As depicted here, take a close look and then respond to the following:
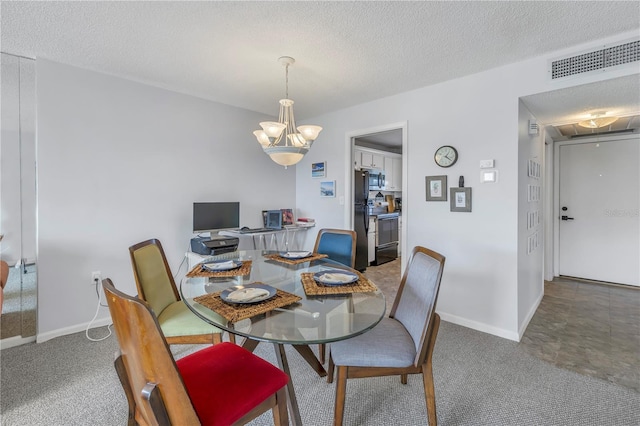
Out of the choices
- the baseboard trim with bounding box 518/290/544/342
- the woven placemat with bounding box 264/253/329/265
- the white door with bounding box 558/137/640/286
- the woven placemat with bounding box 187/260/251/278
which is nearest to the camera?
the woven placemat with bounding box 187/260/251/278

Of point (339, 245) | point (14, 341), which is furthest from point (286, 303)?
point (14, 341)

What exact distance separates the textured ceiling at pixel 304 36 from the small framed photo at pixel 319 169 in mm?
1338

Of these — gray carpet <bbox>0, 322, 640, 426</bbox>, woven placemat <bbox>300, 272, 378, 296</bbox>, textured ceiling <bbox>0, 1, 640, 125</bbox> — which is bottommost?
gray carpet <bbox>0, 322, 640, 426</bbox>

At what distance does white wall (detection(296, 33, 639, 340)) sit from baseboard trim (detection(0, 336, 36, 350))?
361 cm

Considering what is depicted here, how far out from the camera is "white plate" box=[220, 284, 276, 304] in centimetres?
140

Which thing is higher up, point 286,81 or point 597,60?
point 286,81

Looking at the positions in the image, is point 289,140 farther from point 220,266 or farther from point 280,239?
point 280,239

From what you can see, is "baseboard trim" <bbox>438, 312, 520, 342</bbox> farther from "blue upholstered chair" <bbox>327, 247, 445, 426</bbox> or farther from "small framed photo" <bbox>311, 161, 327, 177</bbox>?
"small framed photo" <bbox>311, 161, 327, 177</bbox>

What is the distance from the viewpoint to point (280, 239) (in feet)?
13.6

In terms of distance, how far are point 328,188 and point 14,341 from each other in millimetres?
3427

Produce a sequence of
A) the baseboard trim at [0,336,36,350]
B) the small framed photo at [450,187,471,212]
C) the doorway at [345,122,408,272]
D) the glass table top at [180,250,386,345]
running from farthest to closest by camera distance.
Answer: the doorway at [345,122,408,272] < the small framed photo at [450,187,471,212] < the baseboard trim at [0,336,36,350] < the glass table top at [180,250,386,345]

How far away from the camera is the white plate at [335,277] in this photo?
1.66 meters

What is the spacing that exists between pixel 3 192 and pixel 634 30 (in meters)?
4.94

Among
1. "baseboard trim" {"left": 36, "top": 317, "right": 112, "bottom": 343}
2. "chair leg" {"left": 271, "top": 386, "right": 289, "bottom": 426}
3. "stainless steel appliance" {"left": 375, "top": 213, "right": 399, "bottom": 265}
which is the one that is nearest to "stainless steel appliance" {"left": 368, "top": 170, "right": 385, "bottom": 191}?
"stainless steel appliance" {"left": 375, "top": 213, "right": 399, "bottom": 265}
